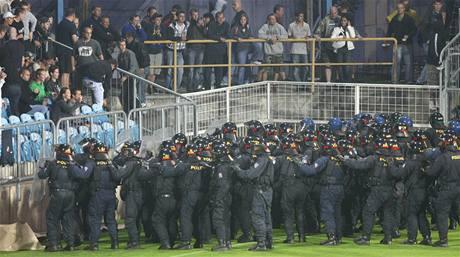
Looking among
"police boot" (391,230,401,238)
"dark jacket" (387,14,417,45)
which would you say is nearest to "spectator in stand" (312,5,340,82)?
"dark jacket" (387,14,417,45)

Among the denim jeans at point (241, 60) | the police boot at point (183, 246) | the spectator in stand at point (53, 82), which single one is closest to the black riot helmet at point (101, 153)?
the police boot at point (183, 246)

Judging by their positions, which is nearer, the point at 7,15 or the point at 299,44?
the point at 7,15

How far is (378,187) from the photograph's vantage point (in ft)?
98.8

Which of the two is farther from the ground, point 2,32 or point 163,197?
point 2,32

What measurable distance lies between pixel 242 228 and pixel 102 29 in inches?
304

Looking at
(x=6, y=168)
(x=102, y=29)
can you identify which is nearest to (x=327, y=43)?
(x=102, y=29)

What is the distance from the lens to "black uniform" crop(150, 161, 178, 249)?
30.0 meters

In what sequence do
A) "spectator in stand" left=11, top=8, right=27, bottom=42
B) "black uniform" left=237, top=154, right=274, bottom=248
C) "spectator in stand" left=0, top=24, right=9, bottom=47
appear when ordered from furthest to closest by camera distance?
"spectator in stand" left=11, top=8, right=27, bottom=42 → "spectator in stand" left=0, top=24, right=9, bottom=47 → "black uniform" left=237, top=154, right=274, bottom=248

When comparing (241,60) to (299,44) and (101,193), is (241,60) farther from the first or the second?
(101,193)

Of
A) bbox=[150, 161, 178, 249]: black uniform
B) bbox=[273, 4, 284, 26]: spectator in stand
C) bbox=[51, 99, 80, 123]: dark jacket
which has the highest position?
bbox=[273, 4, 284, 26]: spectator in stand

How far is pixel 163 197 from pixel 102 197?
97cm

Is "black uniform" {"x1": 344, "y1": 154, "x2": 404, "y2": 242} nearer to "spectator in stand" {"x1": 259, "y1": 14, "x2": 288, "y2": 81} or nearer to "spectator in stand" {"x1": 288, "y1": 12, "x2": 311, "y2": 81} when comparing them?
"spectator in stand" {"x1": 259, "y1": 14, "x2": 288, "y2": 81}

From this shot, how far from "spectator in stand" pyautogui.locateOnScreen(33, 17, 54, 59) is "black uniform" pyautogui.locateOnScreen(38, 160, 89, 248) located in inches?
258

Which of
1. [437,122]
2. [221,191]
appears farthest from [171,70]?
[221,191]
